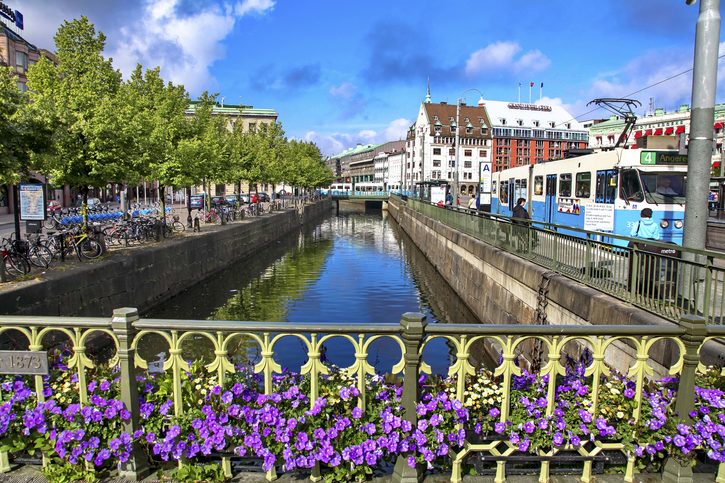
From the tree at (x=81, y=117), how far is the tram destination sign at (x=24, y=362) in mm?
9684

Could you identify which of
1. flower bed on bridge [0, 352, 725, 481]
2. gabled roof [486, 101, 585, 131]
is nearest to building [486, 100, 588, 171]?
gabled roof [486, 101, 585, 131]

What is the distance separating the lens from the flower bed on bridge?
150 inches

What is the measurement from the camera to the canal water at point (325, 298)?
1332 cm

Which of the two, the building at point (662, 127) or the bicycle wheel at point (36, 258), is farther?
the building at point (662, 127)

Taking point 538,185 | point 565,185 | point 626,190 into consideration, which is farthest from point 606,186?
point 538,185

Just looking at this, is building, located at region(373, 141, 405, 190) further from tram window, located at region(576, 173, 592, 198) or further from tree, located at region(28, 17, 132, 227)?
tram window, located at region(576, 173, 592, 198)

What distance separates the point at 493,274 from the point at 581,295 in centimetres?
657

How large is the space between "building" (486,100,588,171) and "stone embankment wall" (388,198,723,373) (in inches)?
3792

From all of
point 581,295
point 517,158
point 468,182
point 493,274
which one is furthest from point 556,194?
point 517,158

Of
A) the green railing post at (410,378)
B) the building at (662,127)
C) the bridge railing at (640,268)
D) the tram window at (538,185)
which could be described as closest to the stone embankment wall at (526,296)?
the bridge railing at (640,268)

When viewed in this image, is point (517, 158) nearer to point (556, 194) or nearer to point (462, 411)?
point (556, 194)

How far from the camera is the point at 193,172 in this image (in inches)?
978

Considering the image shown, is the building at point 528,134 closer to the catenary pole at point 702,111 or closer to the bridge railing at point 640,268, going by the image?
the bridge railing at point 640,268

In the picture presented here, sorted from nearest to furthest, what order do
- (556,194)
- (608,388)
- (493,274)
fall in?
(608,388)
(493,274)
(556,194)
